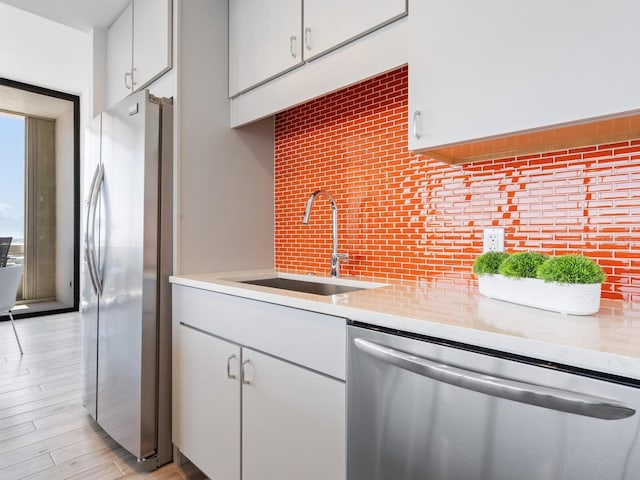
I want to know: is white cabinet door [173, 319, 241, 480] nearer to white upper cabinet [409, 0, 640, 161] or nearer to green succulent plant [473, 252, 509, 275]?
green succulent plant [473, 252, 509, 275]

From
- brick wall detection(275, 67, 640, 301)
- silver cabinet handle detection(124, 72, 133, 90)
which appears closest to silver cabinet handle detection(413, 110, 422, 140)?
brick wall detection(275, 67, 640, 301)

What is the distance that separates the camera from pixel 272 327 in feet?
4.47

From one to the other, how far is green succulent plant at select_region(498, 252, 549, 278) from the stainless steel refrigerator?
150 cm

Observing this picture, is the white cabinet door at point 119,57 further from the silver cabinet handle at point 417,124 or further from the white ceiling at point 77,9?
the silver cabinet handle at point 417,124

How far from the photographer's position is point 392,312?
3.28 ft

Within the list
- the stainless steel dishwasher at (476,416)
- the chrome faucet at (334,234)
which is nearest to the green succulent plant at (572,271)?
the stainless steel dishwasher at (476,416)

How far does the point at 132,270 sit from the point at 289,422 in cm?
108

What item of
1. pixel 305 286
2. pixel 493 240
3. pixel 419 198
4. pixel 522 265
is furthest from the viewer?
pixel 305 286

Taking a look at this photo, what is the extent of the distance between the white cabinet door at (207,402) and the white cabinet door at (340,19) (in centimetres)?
125

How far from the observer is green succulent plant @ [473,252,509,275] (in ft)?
3.78

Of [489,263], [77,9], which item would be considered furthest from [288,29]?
[77,9]

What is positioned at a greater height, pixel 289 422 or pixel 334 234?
pixel 334 234

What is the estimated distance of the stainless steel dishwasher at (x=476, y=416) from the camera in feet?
2.22

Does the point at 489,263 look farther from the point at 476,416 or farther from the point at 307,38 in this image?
the point at 307,38
